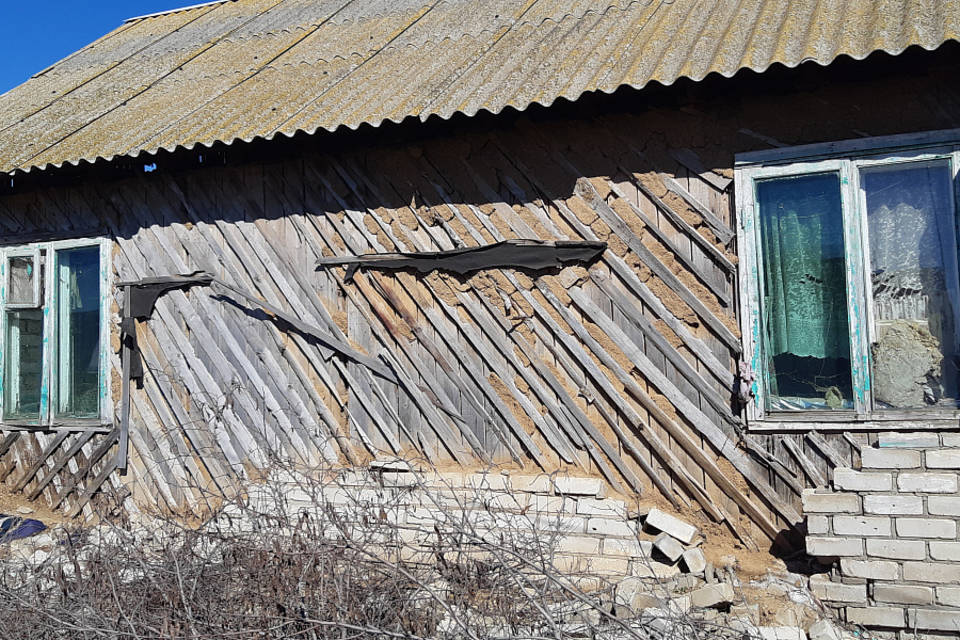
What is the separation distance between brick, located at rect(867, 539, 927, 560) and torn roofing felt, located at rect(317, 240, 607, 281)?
251 cm

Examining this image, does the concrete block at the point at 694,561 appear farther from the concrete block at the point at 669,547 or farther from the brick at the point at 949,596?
the brick at the point at 949,596

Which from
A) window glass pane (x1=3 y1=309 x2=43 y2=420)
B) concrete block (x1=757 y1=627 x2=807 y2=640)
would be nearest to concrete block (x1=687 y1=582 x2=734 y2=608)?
concrete block (x1=757 y1=627 x2=807 y2=640)

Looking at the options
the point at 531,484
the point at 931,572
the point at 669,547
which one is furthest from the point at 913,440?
the point at 531,484

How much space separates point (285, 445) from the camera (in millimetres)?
6793

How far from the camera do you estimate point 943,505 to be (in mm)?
4566

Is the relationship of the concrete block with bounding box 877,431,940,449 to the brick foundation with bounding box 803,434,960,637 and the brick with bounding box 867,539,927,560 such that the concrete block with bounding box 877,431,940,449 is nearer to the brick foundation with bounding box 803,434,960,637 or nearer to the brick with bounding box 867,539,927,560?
the brick foundation with bounding box 803,434,960,637

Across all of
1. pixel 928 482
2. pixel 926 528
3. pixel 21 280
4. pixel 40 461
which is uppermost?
pixel 21 280

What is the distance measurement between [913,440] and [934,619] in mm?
966

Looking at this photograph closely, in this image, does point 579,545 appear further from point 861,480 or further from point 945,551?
point 945,551

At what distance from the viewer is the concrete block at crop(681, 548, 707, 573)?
5.05 meters

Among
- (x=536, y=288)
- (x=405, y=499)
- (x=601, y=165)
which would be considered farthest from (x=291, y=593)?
(x=601, y=165)

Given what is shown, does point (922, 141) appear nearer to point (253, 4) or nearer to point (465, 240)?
point (465, 240)

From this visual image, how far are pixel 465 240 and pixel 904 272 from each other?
9.65 ft

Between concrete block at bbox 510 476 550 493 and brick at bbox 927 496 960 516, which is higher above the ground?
concrete block at bbox 510 476 550 493
